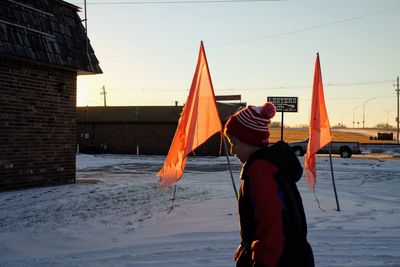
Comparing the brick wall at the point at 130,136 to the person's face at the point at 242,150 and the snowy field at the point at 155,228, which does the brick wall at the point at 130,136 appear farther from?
the person's face at the point at 242,150

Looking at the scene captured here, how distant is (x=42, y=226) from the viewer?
7.75 metres

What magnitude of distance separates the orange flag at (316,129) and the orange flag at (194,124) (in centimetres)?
297

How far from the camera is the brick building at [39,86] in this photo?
1127 centimetres

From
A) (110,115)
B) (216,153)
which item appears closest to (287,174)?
(216,153)

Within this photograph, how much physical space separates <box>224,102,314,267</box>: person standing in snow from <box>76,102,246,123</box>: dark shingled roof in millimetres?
35491

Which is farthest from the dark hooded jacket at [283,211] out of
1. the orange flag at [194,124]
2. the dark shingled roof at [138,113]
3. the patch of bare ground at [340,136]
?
the patch of bare ground at [340,136]

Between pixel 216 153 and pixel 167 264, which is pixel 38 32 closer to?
pixel 167 264

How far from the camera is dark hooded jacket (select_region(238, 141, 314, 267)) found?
2590mm

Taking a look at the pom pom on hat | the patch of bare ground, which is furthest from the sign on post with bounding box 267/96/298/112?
the patch of bare ground

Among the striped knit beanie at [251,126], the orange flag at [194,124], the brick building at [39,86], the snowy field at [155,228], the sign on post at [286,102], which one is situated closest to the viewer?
the striped knit beanie at [251,126]

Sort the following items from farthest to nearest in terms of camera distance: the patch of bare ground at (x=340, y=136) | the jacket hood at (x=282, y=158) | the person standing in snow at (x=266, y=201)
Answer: the patch of bare ground at (x=340, y=136), the jacket hood at (x=282, y=158), the person standing in snow at (x=266, y=201)

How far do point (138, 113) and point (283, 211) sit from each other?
136ft

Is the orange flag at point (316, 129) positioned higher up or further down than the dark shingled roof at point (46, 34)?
further down

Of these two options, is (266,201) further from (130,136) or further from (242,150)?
(130,136)
